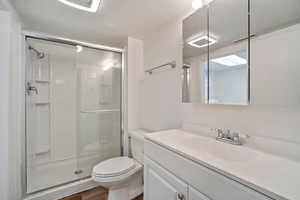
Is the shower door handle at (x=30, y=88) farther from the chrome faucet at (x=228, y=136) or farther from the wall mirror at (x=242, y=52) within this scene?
the chrome faucet at (x=228, y=136)

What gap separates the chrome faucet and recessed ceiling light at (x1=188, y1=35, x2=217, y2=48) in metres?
0.71

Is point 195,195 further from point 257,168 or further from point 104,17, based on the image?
point 104,17

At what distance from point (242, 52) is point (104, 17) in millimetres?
1404

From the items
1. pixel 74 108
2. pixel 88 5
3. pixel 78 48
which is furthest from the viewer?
pixel 74 108

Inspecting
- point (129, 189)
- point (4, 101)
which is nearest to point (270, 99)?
point (129, 189)

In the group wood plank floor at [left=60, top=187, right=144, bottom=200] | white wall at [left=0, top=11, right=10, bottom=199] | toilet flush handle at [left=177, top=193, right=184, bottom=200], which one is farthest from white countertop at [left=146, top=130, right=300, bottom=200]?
white wall at [left=0, top=11, right=10, bottom=199]

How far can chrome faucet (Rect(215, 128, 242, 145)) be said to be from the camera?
0.91 metres

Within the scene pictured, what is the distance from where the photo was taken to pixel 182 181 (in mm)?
771

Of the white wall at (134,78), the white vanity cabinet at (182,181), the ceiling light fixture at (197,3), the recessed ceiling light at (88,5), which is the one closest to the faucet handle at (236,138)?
the white vanity cabinet at (182,181)

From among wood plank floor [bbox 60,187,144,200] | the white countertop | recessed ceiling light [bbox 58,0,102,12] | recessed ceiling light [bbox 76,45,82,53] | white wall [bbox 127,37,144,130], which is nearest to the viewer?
the white countertop

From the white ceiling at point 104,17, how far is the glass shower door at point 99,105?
35 centimetres

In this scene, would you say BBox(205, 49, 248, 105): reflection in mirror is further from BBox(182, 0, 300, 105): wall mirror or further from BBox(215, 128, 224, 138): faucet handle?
BBox(215, 128, 224, 138): faucet handle

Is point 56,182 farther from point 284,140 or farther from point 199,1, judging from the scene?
point 199,1

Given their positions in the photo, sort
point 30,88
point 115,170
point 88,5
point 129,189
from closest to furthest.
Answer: point 88,5 < point 115,170 < point 129,189 < point 30,88
